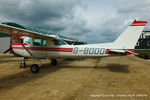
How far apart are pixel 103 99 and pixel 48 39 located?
5.76 m

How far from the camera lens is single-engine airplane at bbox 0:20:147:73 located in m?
6.38

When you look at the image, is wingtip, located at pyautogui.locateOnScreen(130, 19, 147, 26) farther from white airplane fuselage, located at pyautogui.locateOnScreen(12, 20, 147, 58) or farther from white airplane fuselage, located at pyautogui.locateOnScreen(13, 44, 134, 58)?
white airplane fuselage, located at pyautogui.locateOnScreen(13, 44, 134, 58)

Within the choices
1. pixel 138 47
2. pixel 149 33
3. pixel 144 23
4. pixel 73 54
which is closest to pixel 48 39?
pixel 73 54

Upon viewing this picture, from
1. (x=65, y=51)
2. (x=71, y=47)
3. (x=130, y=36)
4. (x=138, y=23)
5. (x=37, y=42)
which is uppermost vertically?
(x=138, y=23)

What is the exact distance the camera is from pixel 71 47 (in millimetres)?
7340

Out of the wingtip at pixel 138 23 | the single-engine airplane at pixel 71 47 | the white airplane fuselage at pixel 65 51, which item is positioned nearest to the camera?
the wingtip at pixel 138 23

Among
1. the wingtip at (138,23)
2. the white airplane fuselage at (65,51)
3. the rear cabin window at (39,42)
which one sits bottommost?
the white airplane fuselage at (65,51)

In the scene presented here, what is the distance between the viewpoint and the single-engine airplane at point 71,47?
6.38 metres

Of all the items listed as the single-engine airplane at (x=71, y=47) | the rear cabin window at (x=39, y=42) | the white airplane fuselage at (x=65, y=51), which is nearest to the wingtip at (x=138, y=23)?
the single-engine airplane at (x=71, y=47)

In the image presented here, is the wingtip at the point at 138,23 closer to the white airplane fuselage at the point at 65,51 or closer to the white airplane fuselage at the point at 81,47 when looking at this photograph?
the white airplane fuselage at the point at 81,47

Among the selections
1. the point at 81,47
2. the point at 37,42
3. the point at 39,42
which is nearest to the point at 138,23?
the point at 81,47

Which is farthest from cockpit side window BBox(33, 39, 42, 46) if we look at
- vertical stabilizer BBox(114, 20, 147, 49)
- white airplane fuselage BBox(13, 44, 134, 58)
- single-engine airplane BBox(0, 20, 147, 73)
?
vertical stabilizer BBox(114, 20, 147, 49)

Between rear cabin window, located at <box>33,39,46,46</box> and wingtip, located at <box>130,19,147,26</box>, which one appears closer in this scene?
wingtip, located at <box>130,19,147,26</box>

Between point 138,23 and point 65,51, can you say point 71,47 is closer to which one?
point 65,51
